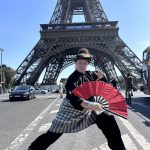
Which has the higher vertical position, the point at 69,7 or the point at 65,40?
the point at 69,7

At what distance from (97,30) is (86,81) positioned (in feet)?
196

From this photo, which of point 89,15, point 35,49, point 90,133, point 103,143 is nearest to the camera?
point 103,143

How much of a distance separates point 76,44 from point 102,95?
194 ft

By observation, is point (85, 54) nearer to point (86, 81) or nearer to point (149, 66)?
point (86, 81)

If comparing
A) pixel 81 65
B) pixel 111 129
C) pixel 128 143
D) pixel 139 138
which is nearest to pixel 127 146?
pixel 128 143

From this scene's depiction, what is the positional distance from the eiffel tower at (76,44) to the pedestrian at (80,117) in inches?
2022

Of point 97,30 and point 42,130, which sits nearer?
point 42,130

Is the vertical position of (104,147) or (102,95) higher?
(102,95)

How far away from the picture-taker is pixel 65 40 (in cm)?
6412

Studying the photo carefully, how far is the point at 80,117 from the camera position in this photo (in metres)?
4.39

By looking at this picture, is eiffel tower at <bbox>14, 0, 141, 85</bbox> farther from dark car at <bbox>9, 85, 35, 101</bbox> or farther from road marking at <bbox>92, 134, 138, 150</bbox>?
road marking at <bbox>92, 134, 138, 150</bbox>

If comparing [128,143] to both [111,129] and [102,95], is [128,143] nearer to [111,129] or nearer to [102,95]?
[111,129]

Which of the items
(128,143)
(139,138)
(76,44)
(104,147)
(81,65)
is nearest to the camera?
(81,65)

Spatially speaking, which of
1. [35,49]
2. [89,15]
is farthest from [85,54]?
[89,15]
